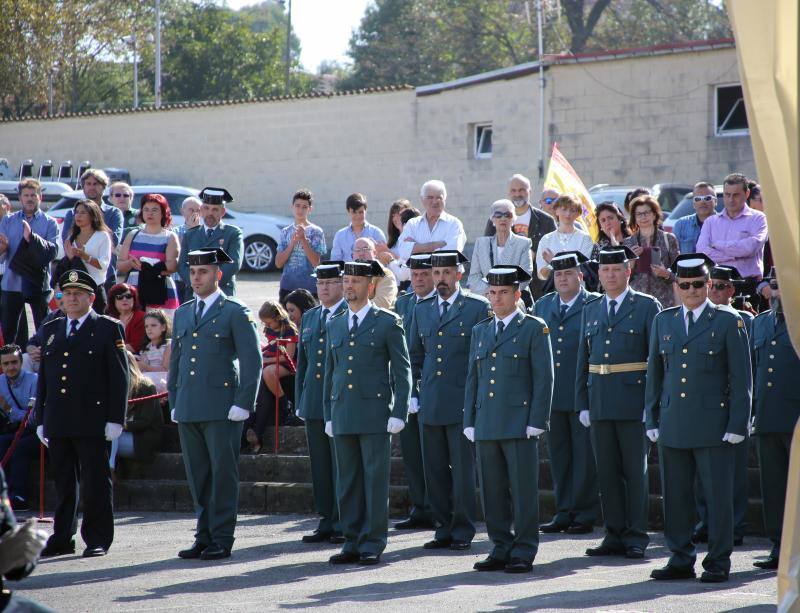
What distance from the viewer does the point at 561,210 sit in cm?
1218

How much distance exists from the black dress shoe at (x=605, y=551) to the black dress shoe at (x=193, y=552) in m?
2.67

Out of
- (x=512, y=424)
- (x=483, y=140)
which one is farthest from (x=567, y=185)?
(x=483, y=140)

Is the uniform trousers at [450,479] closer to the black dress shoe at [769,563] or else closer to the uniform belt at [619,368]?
the uniform belt at [619,368]

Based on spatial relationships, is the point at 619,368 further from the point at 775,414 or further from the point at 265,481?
the point at 265,481

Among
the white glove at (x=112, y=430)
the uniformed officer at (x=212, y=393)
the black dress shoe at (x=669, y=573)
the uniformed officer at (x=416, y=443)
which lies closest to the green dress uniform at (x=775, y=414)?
the black dress shoe at (x=669, y=573)

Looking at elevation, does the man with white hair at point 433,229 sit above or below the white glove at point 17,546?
above

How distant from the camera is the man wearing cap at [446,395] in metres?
9.75

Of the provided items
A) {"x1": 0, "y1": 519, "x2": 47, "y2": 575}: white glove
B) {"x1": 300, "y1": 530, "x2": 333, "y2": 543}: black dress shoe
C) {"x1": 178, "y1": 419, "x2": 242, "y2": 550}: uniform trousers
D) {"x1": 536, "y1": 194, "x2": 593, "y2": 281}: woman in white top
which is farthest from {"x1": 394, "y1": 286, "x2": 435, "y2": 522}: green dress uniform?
{"x1": 0, "y1": 519, "x2": 47, "y2": 575}: white glove

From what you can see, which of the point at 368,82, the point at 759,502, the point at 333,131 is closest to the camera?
the point at 759,502

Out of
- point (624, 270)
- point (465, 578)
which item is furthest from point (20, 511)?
point (624, 270)

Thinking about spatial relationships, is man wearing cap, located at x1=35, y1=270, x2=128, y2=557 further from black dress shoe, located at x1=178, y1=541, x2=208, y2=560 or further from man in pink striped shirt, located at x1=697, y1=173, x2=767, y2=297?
man in pink striped shirt, located at x1=697, y1=173, x2=767, y2=297

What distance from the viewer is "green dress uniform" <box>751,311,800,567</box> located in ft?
29.1

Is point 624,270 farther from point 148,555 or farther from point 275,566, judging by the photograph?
point 148,555

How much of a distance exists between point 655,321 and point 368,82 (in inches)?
1902
